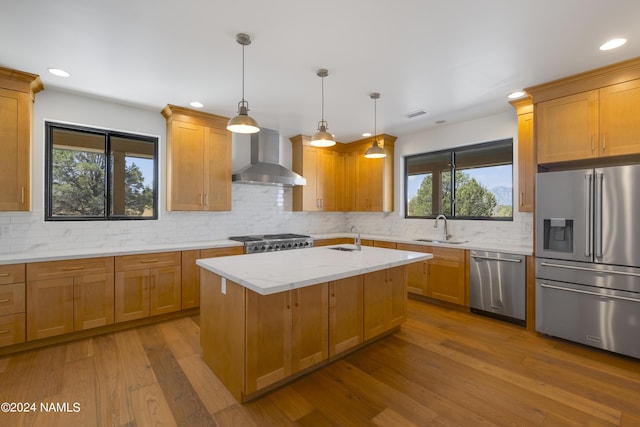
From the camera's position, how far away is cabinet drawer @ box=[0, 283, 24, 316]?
2793 mm

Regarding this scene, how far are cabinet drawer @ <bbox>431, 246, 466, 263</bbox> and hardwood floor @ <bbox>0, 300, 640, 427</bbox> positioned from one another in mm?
1133

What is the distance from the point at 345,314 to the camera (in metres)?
2.72

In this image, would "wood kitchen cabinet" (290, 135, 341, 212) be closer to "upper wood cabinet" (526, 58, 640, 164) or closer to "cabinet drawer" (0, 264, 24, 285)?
"upper wood cabinet" (526, 58, 640, 164)

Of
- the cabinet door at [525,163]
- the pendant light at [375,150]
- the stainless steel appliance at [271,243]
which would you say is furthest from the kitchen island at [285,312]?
the cabinet door at [525,163]

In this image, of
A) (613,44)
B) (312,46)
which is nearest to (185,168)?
(312,46)

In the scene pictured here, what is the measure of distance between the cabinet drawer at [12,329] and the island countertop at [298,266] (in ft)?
6.42

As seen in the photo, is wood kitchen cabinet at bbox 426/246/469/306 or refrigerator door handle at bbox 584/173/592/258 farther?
wood kitchen cabinet at bbox 426/246/469/306

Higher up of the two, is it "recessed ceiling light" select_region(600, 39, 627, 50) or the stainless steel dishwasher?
"recessed ceiling light" select_region(600, 39, 627, 50)

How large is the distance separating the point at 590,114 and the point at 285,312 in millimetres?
3558

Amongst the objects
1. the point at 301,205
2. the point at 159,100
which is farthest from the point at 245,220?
the point at 159,100

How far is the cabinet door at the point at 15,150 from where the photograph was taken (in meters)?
2.96

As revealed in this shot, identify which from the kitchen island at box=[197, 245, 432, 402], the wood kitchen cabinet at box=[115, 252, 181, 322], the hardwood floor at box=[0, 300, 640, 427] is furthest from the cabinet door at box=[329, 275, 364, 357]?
the wood kitchen cabinet at box=[115, 252, 181, 322]

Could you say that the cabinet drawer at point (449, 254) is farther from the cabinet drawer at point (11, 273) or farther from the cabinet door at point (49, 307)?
the cabinet drawer at point (11, 273)

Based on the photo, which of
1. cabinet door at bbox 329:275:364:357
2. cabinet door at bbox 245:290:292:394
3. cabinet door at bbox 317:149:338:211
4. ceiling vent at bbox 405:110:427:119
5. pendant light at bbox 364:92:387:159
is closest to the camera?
cabinet door at bbox 245:290:292:394
